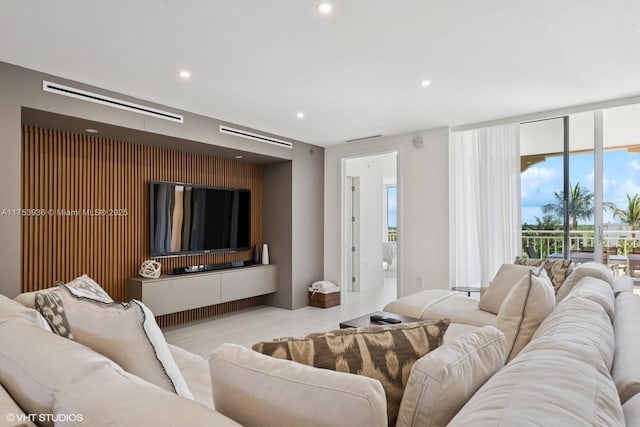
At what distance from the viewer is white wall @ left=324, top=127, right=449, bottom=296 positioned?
479 cm

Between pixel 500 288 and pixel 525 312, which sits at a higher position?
pixel 525 312

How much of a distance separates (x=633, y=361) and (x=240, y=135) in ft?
13.9

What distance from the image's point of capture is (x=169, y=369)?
120 centimetres

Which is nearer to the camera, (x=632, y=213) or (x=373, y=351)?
(x=373, y=351)

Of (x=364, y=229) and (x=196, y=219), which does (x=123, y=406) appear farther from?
(x=364, y=229)

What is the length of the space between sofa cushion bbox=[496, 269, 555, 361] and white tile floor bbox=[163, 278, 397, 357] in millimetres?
2554

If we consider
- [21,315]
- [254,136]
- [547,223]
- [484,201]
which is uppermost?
[254,136]

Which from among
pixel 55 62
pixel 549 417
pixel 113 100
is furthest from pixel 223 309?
pixel 549 417

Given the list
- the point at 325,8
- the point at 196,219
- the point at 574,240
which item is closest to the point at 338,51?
the point at 325,8

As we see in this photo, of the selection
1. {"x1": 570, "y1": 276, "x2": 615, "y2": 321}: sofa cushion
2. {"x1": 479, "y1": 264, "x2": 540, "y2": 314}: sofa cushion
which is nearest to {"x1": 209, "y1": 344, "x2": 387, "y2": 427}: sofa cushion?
{"x1": 570, "y1": 276, "x2": 615, "y2": 321}: sofa cushion

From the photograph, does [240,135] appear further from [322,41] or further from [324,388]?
[324,388]

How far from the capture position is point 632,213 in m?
3.87

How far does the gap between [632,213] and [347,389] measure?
14.7 feet

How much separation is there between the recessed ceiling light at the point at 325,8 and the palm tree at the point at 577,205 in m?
3.53
